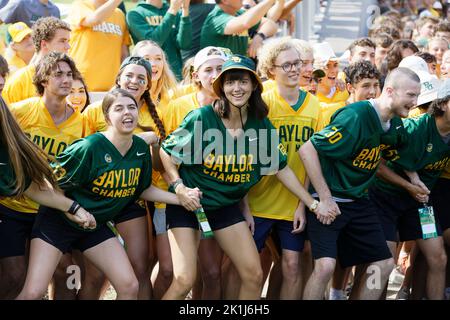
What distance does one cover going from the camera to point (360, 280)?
612 cm

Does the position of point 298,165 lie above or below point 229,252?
above

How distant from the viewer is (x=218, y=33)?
829 cm

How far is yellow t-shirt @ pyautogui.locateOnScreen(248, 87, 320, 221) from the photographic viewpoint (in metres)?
6.07

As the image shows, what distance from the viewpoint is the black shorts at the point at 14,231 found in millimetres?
5617

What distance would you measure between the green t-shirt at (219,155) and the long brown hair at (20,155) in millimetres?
948

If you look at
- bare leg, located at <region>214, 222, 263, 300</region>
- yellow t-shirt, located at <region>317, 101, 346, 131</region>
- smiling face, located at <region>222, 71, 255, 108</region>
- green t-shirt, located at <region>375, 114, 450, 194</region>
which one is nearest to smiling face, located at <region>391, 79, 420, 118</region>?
green t-shirt, located at <region>375, 114, 450, 194</region>

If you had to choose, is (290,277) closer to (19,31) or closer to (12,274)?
(12,274)

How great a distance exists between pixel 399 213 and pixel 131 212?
214cm

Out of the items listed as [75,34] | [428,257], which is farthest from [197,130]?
[75,34]

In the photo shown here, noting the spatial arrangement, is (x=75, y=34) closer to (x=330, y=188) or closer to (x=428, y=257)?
(x=330, y=188)

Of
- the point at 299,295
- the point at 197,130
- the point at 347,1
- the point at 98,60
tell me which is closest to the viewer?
the point at 197,130

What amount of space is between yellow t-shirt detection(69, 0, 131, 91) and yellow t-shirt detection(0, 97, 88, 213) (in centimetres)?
205

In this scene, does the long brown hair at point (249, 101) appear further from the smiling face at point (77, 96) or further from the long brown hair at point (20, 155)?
the long brown hair at point (20, 155)

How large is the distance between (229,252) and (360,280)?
3.61 ft
